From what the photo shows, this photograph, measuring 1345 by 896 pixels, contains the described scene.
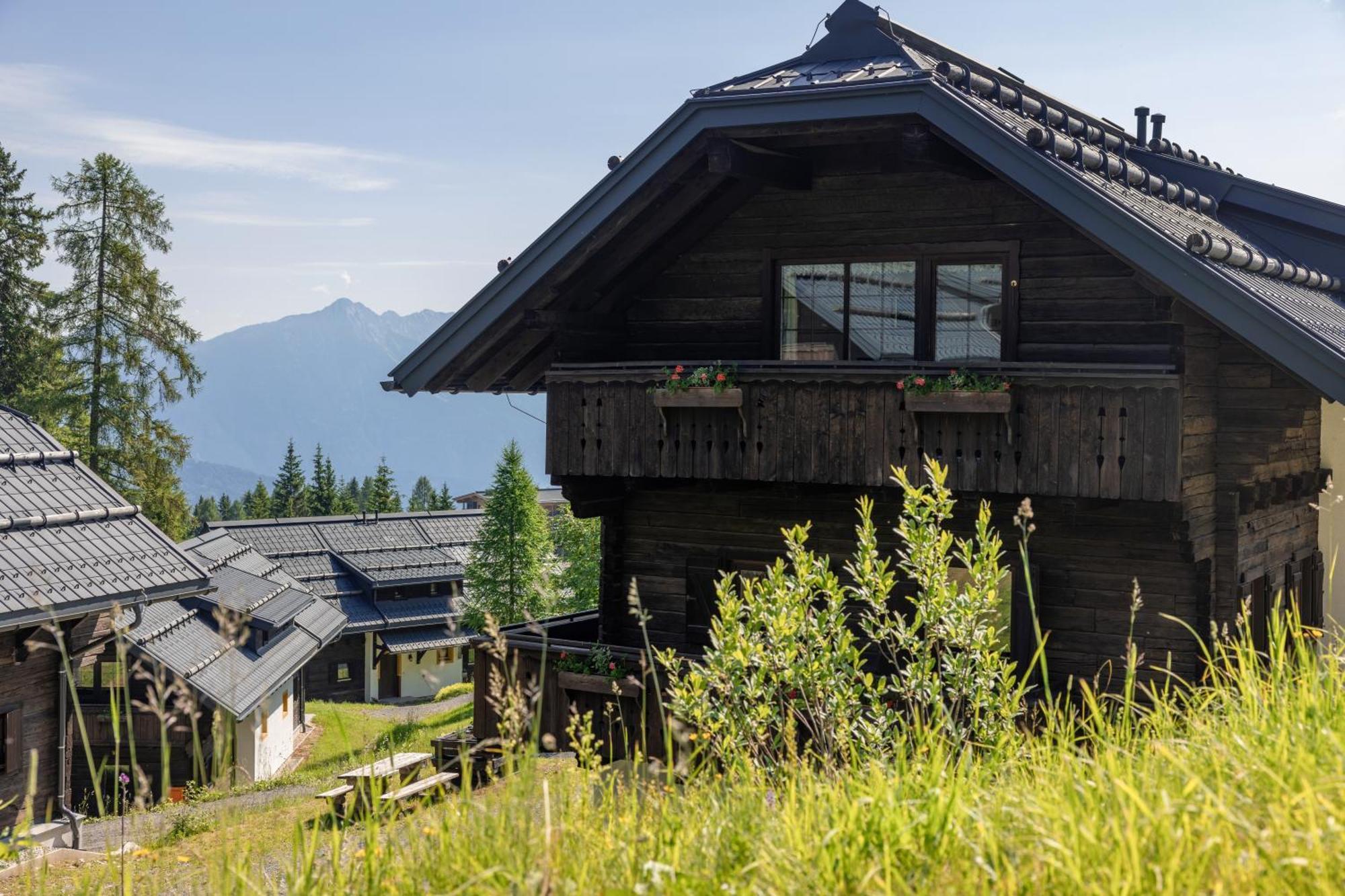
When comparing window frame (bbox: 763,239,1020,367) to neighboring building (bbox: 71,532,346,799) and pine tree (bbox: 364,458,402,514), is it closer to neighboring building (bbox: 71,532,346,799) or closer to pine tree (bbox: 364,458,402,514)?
neighboring building (bbox: 71,532,346,799)

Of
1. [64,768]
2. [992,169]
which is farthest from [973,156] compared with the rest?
[64,768]

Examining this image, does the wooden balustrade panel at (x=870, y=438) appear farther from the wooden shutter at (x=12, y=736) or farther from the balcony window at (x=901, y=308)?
the wooden shutter at (x=12, y=736)

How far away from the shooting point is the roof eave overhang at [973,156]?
9711 mm

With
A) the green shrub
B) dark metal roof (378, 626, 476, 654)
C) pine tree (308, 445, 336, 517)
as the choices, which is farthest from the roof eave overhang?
pine tree (308, 445, 336, 517)

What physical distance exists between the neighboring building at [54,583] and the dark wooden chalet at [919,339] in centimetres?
402

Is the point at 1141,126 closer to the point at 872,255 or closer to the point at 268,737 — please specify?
the point at 872,255

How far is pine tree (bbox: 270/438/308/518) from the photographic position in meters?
92.5

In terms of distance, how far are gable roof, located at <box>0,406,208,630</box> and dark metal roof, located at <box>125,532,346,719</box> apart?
7390 millimetres

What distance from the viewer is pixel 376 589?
56469 mm

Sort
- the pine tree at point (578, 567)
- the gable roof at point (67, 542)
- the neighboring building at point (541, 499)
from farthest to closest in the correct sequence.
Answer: the neighboring building at point (541, 499), the pine tree at point (578, 567), the gable roof at point (67, 542)

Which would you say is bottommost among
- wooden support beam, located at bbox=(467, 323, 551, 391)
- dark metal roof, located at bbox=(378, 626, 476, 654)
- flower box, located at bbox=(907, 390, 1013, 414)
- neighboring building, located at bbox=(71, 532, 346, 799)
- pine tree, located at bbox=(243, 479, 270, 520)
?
dark metal roof, located at bbox=(378, 626, 476, 654)

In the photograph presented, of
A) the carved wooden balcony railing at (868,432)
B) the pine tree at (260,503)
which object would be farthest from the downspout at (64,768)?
the pine tree at (260,503)

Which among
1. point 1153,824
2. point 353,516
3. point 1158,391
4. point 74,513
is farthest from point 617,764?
point 353,516

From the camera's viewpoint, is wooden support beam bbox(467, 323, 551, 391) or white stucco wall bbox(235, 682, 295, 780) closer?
wooden support beam bbox(467, 323, 551, 391)
